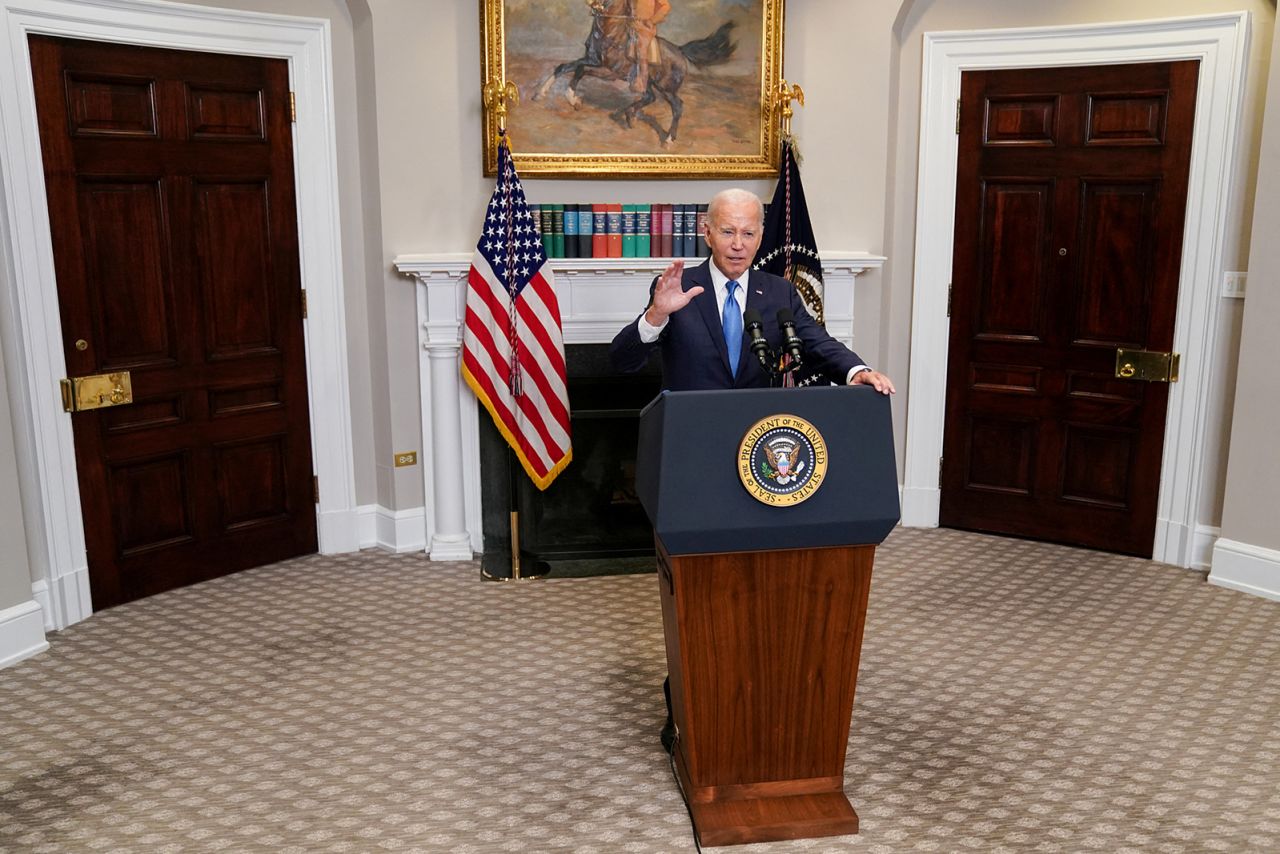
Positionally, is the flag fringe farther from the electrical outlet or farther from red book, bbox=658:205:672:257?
the electrical outlet

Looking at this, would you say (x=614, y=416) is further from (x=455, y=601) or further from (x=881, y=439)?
(x=881, y=439)

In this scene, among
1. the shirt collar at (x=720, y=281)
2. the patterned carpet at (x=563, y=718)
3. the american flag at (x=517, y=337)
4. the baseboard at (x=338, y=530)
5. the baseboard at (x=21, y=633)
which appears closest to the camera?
the patterned carpet at (x=563, y=718)

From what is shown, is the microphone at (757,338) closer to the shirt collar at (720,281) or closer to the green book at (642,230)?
the shirt collar at (720,281)

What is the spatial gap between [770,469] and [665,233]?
10.4ft

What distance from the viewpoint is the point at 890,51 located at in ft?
19.8

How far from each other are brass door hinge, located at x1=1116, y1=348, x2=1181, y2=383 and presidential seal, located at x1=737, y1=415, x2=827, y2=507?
3.50 metres

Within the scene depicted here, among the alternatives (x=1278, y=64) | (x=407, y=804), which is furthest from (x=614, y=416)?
(x=1278, y=64)

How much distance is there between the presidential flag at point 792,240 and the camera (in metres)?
5.89

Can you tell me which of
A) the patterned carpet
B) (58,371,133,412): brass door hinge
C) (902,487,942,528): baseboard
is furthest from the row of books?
(58,371,133,412): brass door hinge

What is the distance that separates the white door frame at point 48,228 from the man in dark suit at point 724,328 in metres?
2.68

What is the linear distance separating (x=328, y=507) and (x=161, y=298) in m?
1.39

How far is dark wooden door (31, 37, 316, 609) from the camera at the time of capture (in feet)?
16.5

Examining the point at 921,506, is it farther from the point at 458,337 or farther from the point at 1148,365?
the point at 458,337

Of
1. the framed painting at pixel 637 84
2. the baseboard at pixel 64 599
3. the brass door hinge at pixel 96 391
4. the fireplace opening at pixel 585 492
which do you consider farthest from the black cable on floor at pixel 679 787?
the framed painting at pixel 637 84
